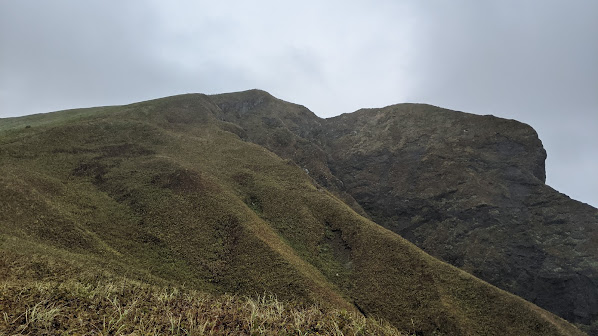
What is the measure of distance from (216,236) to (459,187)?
167ft

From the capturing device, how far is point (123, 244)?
30.7 meters

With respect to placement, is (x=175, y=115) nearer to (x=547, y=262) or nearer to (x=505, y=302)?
(x=505, y=302)

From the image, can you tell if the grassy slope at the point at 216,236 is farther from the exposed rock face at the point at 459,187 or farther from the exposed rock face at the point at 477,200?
the exposed rock face at the point at 459,187

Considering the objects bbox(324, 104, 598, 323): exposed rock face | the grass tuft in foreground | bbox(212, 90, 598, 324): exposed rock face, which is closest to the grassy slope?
the grass tuft in foreground

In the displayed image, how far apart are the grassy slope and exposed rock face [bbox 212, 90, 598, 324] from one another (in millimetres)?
18429

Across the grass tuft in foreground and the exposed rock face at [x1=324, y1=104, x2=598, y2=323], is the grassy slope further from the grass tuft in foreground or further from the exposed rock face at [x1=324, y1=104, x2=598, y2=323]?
the exposed rock face at [x1=324, y1=104, x2=598, y2=323]

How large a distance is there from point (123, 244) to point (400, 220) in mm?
50871

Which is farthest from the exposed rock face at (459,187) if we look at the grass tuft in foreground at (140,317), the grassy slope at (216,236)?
the grass tuft in foreground at (140,317)

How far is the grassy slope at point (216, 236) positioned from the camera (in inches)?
1092

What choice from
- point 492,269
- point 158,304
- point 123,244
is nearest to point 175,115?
point 123,244

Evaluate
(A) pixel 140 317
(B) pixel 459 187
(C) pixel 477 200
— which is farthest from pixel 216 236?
(B) pixel 459 187

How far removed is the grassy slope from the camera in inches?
1092

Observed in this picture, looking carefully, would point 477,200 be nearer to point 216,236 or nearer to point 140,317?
point 216,236

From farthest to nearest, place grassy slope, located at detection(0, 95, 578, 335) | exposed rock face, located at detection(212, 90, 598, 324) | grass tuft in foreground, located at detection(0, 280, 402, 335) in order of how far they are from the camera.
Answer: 1. exposed rock face, located at detection(212, 90, 598, 324)
2. grassy slope, located at detection(0, 95, 578, 335)
3. grass tuft in foreground, located at detection(0, 280, 402, 335)
